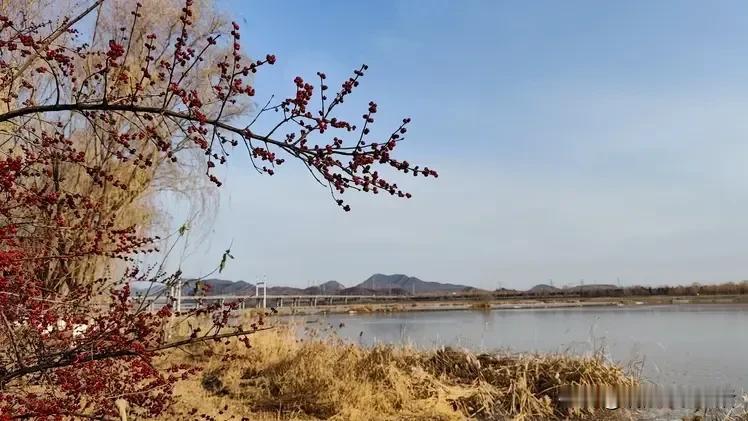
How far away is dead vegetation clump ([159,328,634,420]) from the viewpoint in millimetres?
7652

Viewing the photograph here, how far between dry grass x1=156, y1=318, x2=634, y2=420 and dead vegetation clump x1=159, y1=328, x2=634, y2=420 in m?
0.01

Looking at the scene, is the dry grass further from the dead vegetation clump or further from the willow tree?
the willow tree

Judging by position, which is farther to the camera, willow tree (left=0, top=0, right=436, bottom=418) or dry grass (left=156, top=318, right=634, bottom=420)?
dry grass (left=156, top=318, right=634, bottom=420)

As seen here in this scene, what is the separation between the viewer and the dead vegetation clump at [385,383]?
7652mm

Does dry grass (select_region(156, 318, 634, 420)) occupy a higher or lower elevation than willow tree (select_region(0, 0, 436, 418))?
lower

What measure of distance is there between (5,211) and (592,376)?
8.54 meters

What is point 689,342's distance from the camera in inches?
667

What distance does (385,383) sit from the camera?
8.33m

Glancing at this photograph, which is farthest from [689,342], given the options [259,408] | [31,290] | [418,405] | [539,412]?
[31,290]

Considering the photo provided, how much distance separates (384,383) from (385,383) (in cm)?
2

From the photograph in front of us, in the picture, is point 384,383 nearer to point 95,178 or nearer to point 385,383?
point 385,383

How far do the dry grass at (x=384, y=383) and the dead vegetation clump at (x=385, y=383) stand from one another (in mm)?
13

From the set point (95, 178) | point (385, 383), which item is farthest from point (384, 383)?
point (95, 178)

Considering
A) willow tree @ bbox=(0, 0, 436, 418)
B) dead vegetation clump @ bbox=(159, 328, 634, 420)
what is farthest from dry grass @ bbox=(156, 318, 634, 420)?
willow tree @ bbox=(0, 0, 436, 418)
